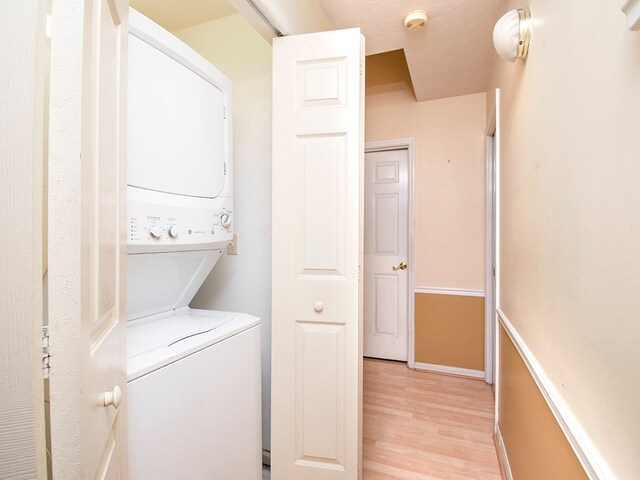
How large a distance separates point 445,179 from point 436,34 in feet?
4.03

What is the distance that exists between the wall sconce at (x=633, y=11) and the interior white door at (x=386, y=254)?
266cm

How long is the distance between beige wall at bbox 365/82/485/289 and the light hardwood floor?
34.5 inches

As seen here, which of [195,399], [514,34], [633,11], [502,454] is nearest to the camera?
Answer: [633,11]

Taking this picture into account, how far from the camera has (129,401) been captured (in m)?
0.80

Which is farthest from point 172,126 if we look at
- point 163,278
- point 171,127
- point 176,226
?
point 163,278

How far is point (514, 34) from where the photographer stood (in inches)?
45.3

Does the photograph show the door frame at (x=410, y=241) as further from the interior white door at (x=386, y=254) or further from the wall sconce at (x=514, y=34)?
the wall sconce at (x=514, y=34)

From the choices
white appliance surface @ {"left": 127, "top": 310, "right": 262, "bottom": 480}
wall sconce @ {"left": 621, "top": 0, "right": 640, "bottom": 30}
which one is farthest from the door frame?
wall sconce @ {"left": 621, "top": 0, "right": 640, "bottom": 30}

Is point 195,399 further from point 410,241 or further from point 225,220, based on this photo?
point 410,241

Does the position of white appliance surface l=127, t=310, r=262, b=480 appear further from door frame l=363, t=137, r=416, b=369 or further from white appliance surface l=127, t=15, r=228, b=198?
door frame l=363, t=137, r=416, b=369

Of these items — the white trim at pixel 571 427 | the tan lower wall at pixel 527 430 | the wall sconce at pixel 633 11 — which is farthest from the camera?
the tan lower wall at pixel 527 430

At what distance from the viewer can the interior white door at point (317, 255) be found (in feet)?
4.55

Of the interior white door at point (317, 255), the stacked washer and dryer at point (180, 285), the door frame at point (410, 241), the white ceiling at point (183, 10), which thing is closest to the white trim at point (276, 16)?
the interior white door at point (317, 255)

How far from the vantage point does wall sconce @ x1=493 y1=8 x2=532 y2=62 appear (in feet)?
3.69
